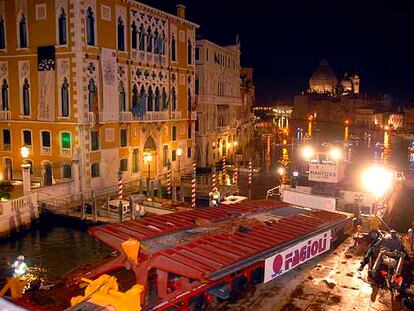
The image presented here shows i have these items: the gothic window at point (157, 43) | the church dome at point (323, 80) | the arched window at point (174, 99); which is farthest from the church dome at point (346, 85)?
the gothic window at point (157, 43)

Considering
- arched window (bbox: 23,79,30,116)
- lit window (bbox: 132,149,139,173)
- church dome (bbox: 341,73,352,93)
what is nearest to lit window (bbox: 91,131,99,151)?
lit window (bbox: 132,149,139,173)

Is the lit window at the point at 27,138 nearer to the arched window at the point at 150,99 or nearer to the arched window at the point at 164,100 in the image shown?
the arched window at the point at 150,99

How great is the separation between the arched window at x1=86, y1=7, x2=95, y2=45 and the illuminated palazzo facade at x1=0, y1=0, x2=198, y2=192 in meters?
0.06

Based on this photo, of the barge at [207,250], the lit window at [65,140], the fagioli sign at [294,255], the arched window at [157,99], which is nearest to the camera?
the barge at [207,250]

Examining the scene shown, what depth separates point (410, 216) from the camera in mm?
25828

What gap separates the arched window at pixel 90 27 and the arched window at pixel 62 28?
1.26 metres

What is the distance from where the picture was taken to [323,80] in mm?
152875

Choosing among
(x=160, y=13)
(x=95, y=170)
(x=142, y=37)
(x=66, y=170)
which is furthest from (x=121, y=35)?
(x=66, y=170)

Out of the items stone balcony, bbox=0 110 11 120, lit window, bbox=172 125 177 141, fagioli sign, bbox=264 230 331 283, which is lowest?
fagioli sign, bbox=264 230 331 283

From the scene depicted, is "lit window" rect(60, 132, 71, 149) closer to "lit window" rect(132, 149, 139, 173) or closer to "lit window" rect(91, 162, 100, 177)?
"lit window" rect(91, 162, 100, 177)

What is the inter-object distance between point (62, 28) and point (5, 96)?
6.44 m

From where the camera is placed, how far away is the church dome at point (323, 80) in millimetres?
151750

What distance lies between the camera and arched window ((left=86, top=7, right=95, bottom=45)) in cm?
2600

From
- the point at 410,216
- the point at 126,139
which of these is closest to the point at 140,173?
the point at 126,139
